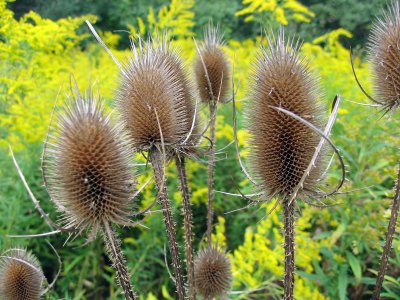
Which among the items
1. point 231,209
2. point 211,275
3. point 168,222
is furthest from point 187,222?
point 231,209

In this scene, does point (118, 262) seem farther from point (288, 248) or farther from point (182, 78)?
point (182, 78)

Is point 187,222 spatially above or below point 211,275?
above

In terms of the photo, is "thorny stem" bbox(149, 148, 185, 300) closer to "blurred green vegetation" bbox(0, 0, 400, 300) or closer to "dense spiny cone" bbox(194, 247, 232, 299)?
"dense spiny cone" bbox(194, 247, 232, 299)

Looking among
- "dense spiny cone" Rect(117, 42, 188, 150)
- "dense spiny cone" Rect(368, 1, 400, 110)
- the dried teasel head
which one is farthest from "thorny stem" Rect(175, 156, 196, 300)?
"dense spiny cone" Rect(368, 1, 400, 110)

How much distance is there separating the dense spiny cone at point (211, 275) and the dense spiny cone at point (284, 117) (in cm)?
78

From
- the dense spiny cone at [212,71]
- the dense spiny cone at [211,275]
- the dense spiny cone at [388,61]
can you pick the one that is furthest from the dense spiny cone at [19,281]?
the dense spiny cone at [388,61]

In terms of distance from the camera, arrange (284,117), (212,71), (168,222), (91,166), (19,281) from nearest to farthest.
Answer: (91,166), (284,117), (168,222), (19,281), (212,71)

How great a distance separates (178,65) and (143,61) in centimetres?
27

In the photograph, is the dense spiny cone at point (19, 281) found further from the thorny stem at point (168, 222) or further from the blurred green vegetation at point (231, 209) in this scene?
the blurred green vegetation at point (231, 209)

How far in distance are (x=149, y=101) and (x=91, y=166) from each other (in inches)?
15.8

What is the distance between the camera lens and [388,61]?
2053 millimetres

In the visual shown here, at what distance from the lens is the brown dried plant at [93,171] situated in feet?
5.31

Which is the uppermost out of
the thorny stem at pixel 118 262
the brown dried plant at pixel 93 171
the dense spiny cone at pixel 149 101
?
the dense spiny cone at pixel 149 101

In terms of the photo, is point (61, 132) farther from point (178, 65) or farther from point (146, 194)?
point (146, 194)
